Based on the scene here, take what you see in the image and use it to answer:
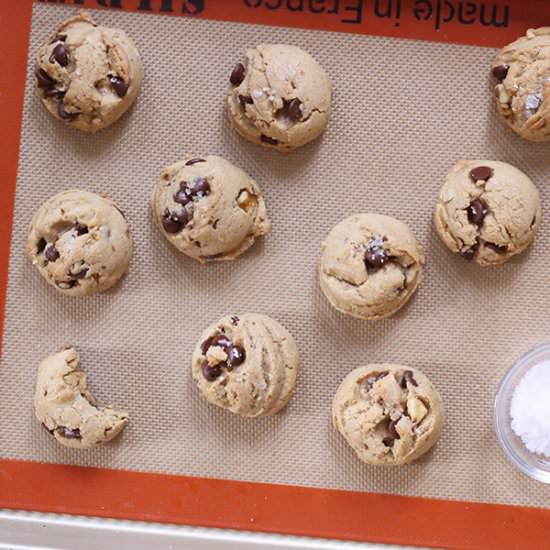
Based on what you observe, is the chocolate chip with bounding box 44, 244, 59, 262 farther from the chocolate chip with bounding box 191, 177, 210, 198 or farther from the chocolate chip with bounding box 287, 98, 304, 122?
the chocolate chip with bounding box 287, 98, 304, 122

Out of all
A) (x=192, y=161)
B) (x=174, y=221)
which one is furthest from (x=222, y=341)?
(x=192, y=161)

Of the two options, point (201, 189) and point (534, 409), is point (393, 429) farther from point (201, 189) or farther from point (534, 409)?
point (201, 189)

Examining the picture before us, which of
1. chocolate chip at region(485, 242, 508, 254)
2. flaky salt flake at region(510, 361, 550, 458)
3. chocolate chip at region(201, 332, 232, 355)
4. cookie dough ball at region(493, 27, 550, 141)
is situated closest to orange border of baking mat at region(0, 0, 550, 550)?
cookie dough ball at region(493, 27, 550, 141)

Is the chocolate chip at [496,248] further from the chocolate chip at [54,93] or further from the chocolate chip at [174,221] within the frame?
the chocolate chip at [54,93]

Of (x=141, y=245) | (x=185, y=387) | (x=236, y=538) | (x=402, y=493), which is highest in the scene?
(x=141, y=245)

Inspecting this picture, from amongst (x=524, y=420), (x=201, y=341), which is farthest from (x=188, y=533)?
(x=524, y=420)

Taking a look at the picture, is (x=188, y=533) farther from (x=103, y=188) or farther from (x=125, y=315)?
(x=103, y=188)
